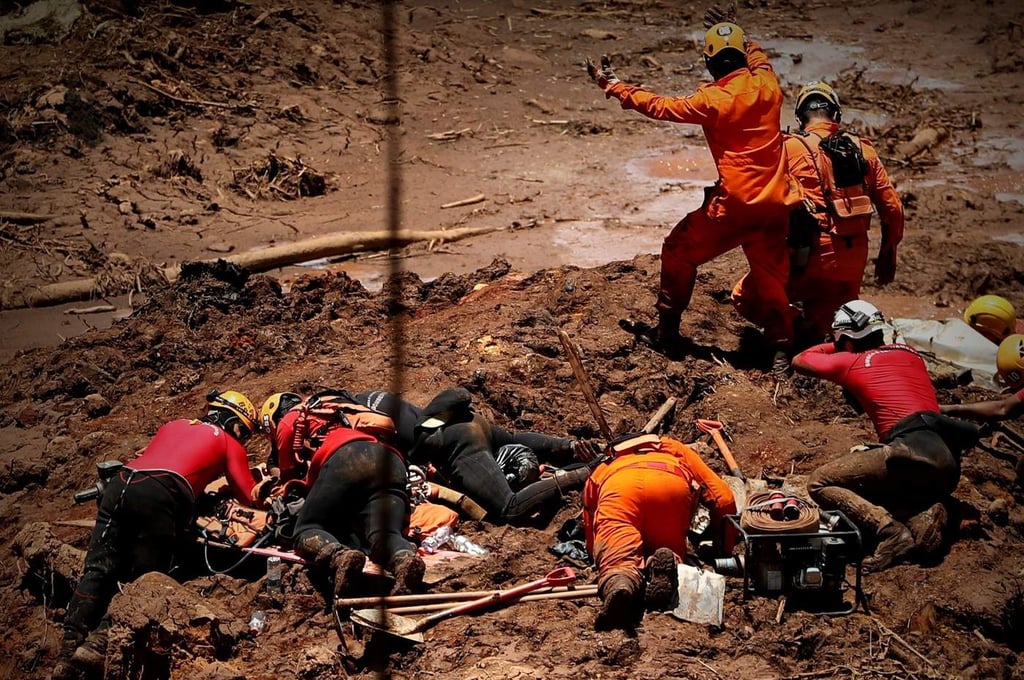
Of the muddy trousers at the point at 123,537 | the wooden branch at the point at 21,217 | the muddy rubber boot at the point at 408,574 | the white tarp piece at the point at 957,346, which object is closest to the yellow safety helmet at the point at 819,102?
the white tarp piece at the point at 957,346

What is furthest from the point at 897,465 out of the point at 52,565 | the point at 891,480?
the point at 52,565

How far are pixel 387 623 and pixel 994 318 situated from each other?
16.5 ft

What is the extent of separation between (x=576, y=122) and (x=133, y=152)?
5920 mm

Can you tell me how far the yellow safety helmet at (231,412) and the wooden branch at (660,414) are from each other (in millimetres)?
2615

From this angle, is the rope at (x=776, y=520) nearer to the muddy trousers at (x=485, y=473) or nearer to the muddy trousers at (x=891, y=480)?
the muddy trousers at (x=891, y=480)

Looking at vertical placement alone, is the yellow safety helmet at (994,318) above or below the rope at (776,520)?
above

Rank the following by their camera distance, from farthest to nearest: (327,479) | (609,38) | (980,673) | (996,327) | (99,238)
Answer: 1. (609,38)
2. (99,238)
3. (996,327)
4. (327,479)
5. (980,673)

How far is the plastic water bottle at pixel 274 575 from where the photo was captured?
5707 millimetres

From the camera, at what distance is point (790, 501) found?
523 centimetres

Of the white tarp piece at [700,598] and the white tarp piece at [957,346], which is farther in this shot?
the white tarp piece at [957,346]

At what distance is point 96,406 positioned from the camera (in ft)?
26.3

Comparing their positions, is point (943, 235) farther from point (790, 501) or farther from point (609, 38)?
point (609, 38)

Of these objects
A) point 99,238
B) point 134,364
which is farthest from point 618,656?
point 99,238

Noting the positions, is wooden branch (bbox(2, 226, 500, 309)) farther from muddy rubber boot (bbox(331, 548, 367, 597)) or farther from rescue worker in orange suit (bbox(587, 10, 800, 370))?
muddy rubber boot (bbox(331, 548, 367, 597))
